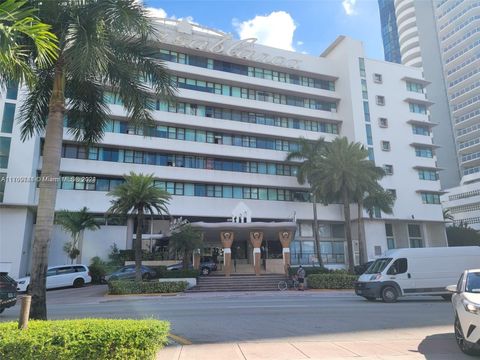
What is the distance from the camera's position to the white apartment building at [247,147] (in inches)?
1533

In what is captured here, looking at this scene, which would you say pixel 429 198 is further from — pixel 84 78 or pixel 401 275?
pixel 84 78

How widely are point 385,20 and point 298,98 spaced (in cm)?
9457

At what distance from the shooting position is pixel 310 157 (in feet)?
140

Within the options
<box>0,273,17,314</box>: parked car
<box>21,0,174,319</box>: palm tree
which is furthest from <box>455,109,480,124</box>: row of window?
<box>0,273,17,314</box>: parked car

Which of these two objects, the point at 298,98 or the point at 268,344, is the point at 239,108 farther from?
the point at 268,344

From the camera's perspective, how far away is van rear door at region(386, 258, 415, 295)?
1989cm

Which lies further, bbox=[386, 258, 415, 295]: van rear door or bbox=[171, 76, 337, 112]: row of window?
bbox=[171, 76, 337, 112]: row of window

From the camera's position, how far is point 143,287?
1075 inches

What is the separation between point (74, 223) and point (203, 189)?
1400cm

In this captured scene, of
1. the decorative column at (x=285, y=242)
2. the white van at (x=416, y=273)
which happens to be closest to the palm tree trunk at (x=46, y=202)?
the white van at (x=416, y=273)

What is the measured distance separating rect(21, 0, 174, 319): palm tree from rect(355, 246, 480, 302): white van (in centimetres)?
1377

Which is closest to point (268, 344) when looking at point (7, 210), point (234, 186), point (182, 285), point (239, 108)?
point (182, 285)

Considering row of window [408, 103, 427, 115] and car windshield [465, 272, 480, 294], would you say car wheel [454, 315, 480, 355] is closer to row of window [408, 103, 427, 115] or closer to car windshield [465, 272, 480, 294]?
car windshield [465, 272, 480, 294]

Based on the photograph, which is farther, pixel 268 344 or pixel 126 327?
pixel 268 344
